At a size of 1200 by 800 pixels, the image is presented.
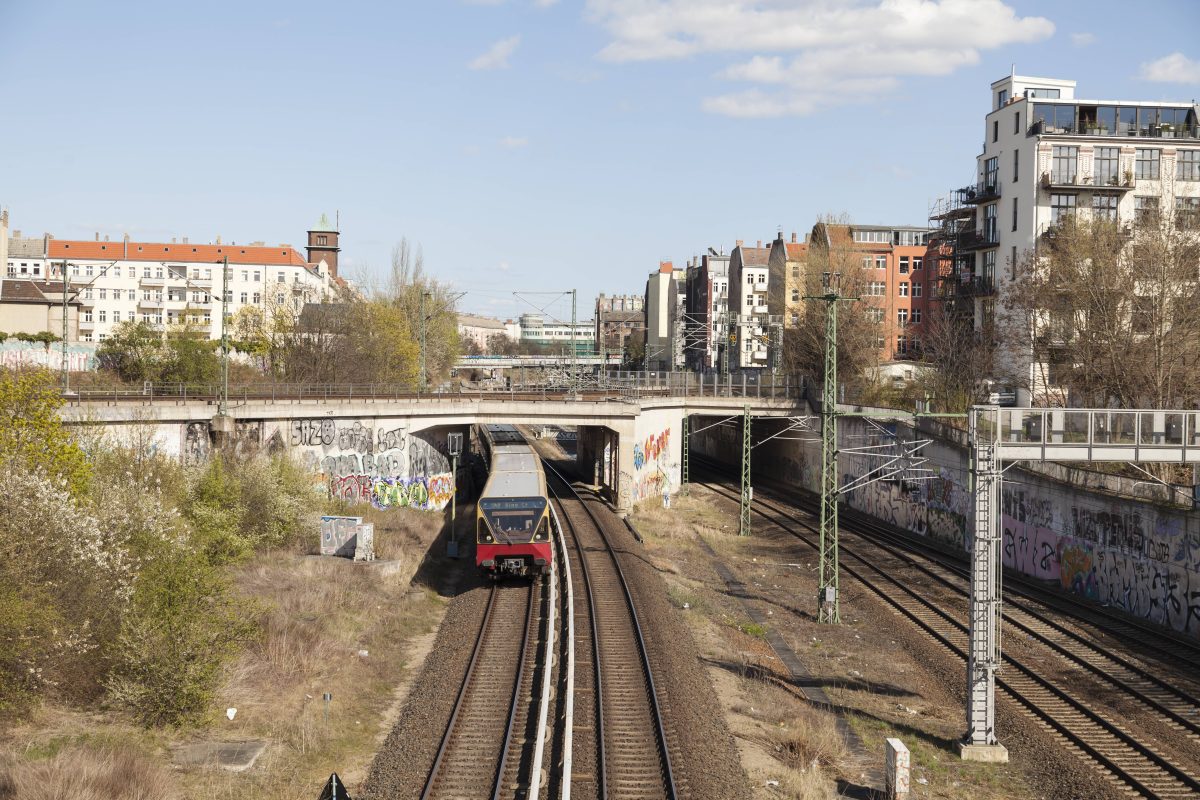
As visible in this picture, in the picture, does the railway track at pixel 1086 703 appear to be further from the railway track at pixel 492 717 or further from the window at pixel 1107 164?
the window at pixel 1107 164

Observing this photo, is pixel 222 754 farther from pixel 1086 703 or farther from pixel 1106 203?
pixel 1106 203

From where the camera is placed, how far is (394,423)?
4403 cm

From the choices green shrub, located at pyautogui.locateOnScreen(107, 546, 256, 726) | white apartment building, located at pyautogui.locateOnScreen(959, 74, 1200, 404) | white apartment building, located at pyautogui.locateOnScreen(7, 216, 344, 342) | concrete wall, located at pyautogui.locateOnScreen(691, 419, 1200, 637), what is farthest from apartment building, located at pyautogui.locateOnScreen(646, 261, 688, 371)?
green shrub, located at pyautogui.locateOnScreen(107, 546, 256, 726)

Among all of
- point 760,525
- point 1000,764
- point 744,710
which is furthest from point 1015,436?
point 760,525

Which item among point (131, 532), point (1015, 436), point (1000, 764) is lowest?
point (1000, 764)

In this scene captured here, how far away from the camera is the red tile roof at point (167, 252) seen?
10844 centimetres

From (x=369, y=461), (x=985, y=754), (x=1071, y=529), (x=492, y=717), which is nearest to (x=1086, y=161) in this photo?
(x=1071, y=529)

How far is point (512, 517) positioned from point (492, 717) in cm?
1047

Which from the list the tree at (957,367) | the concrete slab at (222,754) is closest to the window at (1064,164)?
the tree at (957,367)

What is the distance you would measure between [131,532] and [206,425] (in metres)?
16.5

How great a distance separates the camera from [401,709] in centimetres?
2030

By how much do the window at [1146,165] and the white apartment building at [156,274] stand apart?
7516cm

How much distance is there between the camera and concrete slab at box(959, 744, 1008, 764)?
60.7 feet

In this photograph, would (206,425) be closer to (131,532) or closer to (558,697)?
(131,532)
